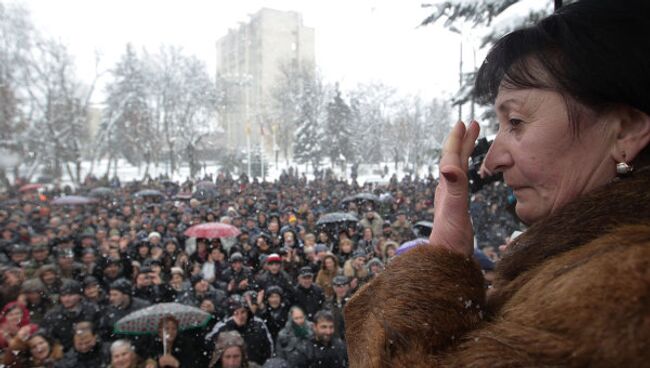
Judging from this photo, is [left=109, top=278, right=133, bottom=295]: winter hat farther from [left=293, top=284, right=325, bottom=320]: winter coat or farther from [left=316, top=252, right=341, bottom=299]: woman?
[left=316, top=252, right=341, bottom=299]: woman

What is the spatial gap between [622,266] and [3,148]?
2952 cm

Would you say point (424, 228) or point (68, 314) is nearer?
point (68, 314)

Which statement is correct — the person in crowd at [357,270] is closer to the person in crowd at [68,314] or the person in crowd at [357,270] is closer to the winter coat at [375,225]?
the person in crowd at [68,314]

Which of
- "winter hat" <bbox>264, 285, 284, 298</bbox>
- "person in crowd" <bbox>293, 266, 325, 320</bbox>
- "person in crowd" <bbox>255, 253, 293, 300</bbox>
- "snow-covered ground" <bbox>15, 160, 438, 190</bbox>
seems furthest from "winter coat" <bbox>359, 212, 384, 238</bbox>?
"snow-covered ground" <bbox>15, 160, 438, 190</bbox>

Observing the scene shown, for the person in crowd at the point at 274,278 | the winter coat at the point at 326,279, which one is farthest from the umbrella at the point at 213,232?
the winter coat at the point at 326,279

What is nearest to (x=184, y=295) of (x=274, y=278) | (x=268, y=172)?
(x=274, y=278)

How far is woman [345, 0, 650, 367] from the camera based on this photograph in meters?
0.69

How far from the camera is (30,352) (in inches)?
165

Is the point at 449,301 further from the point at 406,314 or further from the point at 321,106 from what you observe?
the point at 321,106

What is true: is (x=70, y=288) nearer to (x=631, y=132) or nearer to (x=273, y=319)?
(x=273, y=319)

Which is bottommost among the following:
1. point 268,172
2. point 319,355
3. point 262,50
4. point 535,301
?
point 319,355

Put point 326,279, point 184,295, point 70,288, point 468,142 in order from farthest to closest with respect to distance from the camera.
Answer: point 326,279 → point 184,295 → point 70,288 → point 468,142

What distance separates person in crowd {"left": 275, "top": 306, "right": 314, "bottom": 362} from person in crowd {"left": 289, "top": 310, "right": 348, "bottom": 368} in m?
0.05

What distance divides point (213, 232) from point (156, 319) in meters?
5.06
